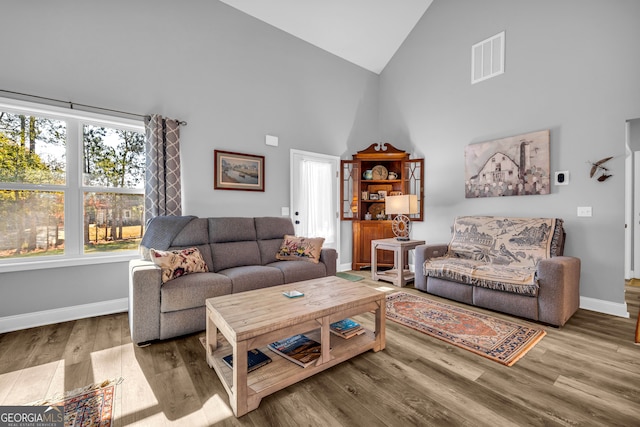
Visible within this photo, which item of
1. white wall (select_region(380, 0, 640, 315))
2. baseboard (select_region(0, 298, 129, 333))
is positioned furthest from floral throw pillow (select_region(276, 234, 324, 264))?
white wall (select_region(380, 0, 640, 315))

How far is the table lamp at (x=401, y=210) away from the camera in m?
4.24

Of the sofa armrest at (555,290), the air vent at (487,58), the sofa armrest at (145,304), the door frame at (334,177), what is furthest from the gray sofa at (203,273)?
the air vent at (487,58)

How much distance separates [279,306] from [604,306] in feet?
11.5

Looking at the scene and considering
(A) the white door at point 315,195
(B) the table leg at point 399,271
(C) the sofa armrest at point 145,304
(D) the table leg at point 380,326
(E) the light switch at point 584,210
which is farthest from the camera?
(A) the white door at point 315,195

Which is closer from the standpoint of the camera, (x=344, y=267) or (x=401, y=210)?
(x=401, y=210)

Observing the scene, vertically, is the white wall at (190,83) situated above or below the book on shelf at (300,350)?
above

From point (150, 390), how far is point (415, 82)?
17.4 feet

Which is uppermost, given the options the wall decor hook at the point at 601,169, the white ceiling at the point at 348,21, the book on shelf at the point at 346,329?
the white ceiling at the point at 348,21

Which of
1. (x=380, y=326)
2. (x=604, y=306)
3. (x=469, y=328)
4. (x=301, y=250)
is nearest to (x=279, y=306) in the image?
(x=380, y=326)

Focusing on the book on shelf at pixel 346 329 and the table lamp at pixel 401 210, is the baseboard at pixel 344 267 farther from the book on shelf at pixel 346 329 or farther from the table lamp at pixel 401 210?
the book on shelf at pixel 346 329

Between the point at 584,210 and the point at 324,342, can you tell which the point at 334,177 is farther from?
the point at 324,342

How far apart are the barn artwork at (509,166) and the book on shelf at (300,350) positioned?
3224 millimetres

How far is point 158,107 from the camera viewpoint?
337 cm

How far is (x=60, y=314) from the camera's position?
9.27 feet
